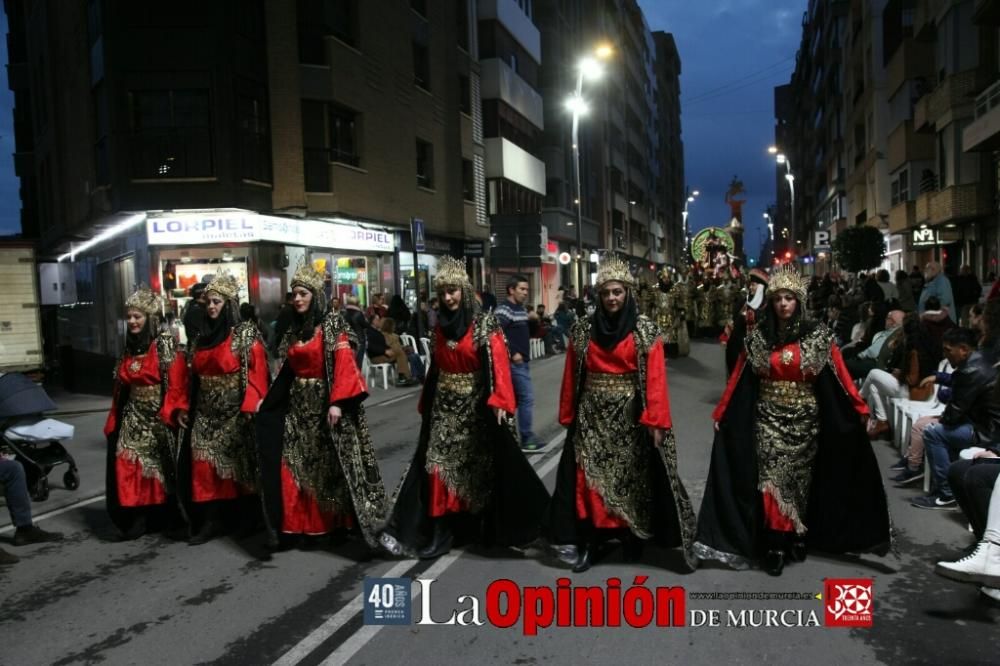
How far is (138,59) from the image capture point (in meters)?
19.0

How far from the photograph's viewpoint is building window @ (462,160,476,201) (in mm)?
31055

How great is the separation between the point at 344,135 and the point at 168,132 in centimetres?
480

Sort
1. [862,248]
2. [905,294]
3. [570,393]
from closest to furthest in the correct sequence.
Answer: [570,393] → [905,294] → [862,248]

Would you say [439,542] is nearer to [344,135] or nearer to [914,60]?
[344,135]

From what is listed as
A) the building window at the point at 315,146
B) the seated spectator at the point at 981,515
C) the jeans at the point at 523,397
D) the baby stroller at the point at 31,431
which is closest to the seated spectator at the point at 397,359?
the building window at the point at 315,146

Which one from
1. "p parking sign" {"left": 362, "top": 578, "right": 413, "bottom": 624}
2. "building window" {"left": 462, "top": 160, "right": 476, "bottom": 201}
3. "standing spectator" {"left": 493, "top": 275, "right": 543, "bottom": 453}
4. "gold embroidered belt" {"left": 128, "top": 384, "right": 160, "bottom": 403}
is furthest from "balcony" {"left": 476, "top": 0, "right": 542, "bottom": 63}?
"p parking sign" {"left": 362, "top": 578, "right": 413, "bottom": 624}

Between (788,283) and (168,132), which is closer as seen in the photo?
(788,283)

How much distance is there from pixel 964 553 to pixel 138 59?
1861 cm

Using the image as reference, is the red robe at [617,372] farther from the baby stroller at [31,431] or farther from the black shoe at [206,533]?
the baby stroller at [31,431]

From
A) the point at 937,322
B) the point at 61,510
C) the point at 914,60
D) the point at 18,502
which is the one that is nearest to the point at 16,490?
the point at 18,502

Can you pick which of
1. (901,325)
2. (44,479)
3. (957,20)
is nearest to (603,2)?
(957,20)

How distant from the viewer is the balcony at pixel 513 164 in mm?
34469

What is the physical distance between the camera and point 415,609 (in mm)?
5102

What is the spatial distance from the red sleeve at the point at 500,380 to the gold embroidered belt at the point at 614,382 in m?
0.59
